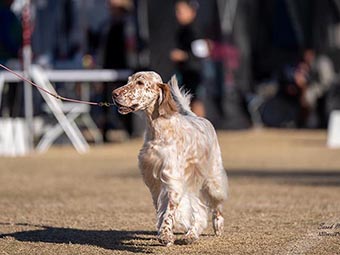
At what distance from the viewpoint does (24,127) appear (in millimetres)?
19422

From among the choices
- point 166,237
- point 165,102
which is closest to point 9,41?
point 165,102

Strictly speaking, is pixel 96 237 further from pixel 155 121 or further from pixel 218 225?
pixel 155 121

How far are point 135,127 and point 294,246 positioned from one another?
14270 millimetres

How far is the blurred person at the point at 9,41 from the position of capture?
2055cm

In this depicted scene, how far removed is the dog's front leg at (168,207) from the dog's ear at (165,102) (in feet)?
1.71

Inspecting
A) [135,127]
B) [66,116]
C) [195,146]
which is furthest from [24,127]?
[195,146]

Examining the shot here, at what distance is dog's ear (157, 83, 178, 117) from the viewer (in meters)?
8.33

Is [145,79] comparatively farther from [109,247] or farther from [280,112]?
[280,112]

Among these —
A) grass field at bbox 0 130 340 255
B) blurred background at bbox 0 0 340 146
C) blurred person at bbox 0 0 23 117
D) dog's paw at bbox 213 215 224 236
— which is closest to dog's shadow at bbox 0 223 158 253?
grass field at bbox 0 130 340 255

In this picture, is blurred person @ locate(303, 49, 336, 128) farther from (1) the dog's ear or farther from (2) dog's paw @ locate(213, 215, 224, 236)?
(1) the dog's ear

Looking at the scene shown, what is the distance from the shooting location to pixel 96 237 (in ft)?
29.1

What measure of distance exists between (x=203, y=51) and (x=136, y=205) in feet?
34.1

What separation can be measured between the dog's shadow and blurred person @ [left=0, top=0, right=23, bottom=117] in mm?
11399

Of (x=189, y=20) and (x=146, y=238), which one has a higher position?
(x=189, y=20)
